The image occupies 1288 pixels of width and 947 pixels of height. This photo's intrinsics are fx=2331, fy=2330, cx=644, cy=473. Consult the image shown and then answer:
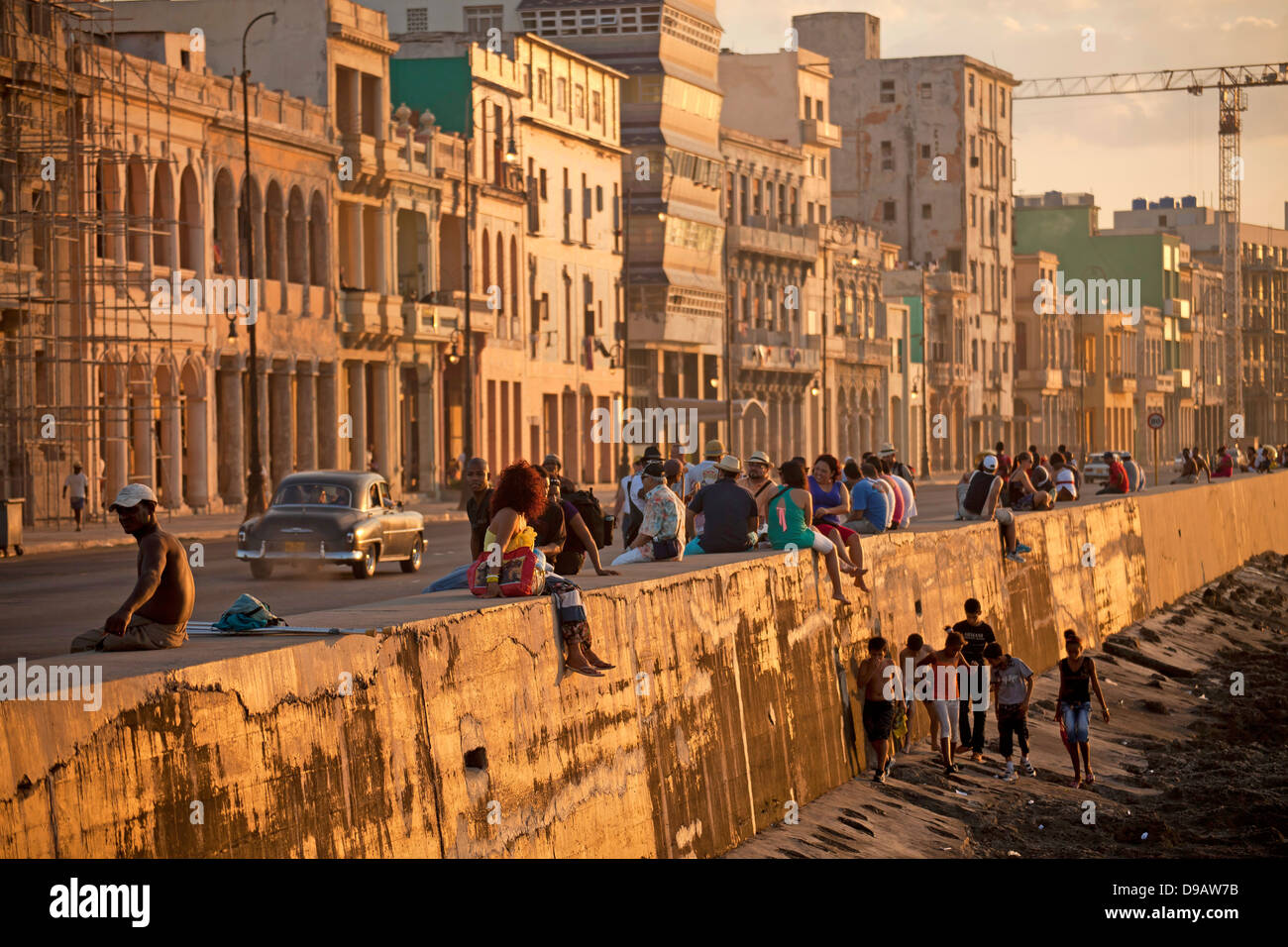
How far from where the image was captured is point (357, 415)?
60312 mm

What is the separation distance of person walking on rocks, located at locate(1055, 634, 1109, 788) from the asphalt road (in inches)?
153

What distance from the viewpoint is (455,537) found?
43688 mm

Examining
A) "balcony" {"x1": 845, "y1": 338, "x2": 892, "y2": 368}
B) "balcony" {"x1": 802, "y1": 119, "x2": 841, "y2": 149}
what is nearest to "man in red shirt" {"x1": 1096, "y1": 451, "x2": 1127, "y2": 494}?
"balcony" {"x1": 845, "y1": 338, "x2": 892, "y2": 368}

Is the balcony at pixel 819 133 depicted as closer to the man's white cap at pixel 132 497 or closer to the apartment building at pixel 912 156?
the apartment building at pixel 912 156

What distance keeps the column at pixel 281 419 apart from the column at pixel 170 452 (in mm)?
5650

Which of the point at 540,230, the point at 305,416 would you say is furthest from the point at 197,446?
the point at 540,230

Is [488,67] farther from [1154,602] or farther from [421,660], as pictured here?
[421,660]

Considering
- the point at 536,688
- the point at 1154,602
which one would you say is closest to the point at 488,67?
the point at 1154,602

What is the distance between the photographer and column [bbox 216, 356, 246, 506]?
53.2 metres

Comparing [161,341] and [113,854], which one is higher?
[161,341]

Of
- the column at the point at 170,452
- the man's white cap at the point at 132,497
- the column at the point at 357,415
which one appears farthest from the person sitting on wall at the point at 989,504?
the column at the point at 357,415

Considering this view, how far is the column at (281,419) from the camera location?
2212 inches

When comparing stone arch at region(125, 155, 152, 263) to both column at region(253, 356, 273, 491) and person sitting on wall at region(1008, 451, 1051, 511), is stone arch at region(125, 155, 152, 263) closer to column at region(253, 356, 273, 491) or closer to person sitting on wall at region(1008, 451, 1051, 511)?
column at region(253, 356, 273, 491)
